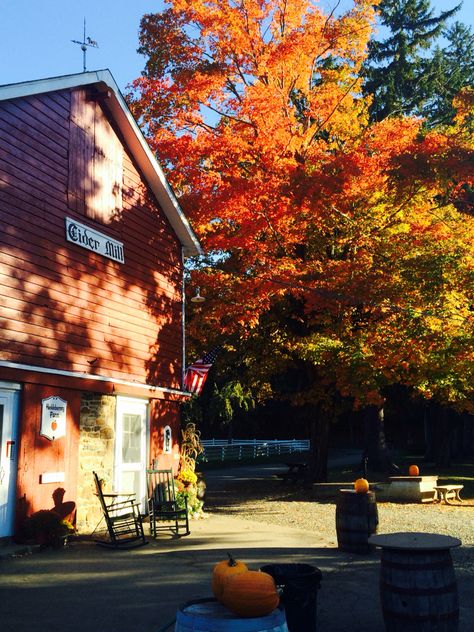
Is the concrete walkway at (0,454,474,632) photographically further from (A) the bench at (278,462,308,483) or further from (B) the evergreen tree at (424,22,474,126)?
(B) the evergreen tree at (424,22,474,126)

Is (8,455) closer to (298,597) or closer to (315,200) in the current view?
(298,597)

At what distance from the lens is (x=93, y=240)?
490 inches

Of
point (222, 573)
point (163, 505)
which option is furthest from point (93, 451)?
point (222, 573)

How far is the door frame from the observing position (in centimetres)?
1247

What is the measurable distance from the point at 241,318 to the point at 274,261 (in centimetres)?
177

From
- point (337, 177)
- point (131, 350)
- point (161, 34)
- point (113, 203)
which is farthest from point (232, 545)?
point (161, 34)

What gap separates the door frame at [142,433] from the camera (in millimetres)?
12466

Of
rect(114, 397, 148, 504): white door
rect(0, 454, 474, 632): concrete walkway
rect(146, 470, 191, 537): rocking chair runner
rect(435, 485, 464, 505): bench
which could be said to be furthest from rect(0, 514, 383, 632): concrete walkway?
rect(435, 485, 464, 505): bench

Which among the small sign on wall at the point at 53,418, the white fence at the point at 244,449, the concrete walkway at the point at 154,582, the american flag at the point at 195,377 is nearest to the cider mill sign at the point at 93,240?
the small sign on wall at the point at 53,418

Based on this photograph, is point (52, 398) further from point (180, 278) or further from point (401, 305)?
point (401, 305)

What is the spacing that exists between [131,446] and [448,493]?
9.20 meters

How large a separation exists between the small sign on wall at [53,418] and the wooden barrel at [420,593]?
6548 millimetres

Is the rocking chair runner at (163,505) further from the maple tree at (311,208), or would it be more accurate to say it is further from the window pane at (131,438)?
the maple tree at (311,208)

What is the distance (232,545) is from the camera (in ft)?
33.9
